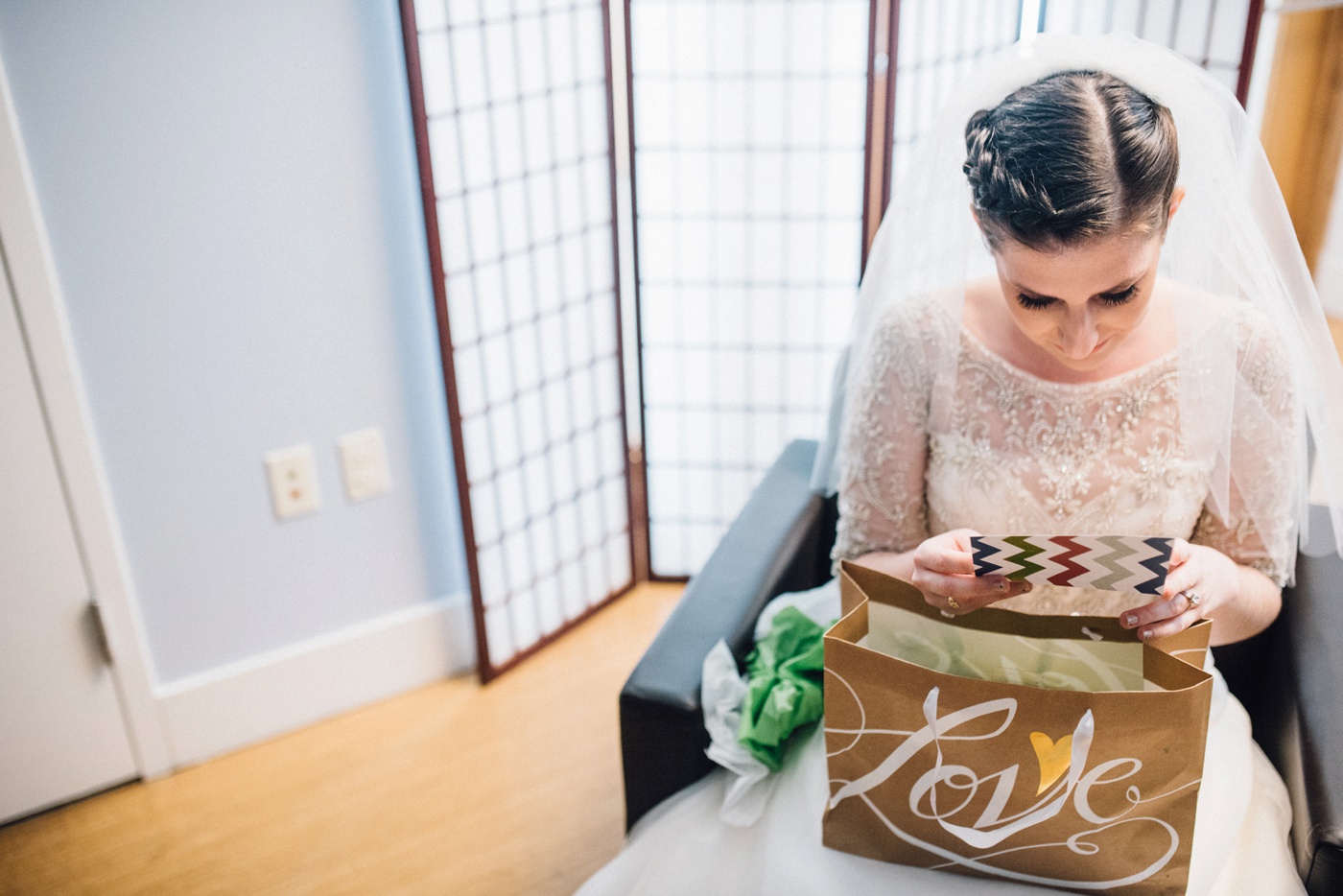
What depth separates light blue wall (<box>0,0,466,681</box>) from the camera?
157 cm

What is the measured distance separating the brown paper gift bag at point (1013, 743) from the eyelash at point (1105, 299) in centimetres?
34

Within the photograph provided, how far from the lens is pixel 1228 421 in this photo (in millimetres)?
1197

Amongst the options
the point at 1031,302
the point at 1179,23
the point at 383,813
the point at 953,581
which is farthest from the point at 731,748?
the point at 1179,23

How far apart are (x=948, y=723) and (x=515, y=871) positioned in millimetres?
991

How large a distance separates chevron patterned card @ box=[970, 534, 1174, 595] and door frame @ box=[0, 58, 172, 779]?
1418 mm

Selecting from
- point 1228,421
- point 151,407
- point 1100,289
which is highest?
point 1100,289

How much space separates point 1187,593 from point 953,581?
24 cm

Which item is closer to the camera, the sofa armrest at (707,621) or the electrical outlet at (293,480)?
the sofa armrest at (707,621)

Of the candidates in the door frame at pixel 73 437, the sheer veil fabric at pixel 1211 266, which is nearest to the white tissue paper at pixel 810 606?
the sheer veil fabric at pixel 1211 266

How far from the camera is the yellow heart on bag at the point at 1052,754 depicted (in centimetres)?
95

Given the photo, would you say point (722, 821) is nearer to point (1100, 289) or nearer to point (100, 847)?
point (1100, 289)

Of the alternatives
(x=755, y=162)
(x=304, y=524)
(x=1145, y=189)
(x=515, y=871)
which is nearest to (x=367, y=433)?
(x=304, y=524)

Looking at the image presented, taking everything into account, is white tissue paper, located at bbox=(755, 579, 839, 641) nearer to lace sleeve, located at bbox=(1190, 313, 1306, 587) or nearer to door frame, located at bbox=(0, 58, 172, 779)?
lace sleeve, located at bbox=(1190, 313, 1306, 587)

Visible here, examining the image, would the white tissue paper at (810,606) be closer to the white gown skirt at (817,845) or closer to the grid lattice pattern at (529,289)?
the white gown skirt at (817,845)
